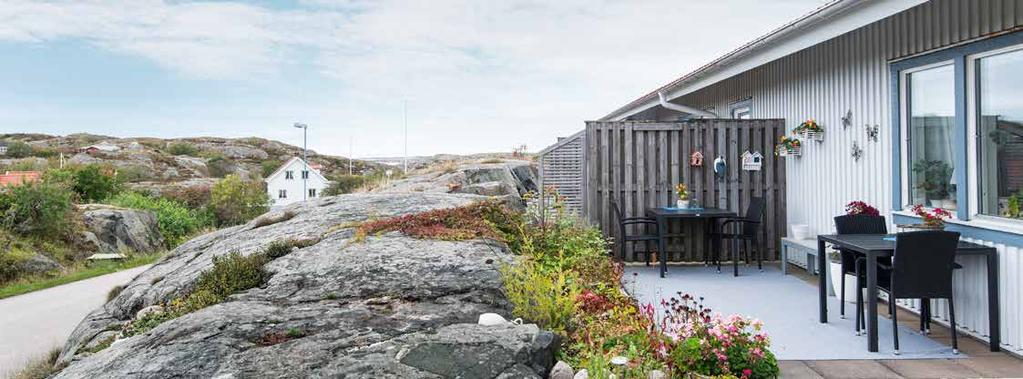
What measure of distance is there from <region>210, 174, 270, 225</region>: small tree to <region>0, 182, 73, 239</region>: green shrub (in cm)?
1241

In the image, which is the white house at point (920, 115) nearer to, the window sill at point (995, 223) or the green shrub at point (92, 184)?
the window sill at point (995, 223)

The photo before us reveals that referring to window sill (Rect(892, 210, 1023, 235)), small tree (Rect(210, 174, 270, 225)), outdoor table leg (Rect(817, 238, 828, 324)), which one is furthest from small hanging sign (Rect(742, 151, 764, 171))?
small tree (Rect(210, 174, 270, 225))

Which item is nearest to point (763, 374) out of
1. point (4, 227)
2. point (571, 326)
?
point (571, 326)

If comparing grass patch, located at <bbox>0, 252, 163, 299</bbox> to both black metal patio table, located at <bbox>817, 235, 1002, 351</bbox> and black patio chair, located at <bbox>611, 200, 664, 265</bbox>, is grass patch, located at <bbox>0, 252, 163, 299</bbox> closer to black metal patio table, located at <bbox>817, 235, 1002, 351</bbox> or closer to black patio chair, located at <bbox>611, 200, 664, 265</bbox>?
black patio chair, located at <bbox>611, 200, 664, 265</bbox>

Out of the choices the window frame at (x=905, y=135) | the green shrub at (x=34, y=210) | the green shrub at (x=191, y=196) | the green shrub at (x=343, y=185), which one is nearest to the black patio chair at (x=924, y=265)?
the window frame at (x=905, y=135)

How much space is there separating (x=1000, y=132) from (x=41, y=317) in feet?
30.5

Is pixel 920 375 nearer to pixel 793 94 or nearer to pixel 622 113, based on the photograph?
pixel 793 94

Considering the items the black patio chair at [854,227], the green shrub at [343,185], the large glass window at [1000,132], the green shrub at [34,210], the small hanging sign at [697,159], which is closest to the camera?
the large glass window at [1000,132]

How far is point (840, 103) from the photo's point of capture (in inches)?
270

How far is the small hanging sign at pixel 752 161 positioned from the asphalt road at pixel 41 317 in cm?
741

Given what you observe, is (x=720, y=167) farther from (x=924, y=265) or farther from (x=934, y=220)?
(x=924, y=265)

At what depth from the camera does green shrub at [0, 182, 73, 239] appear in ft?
44.4

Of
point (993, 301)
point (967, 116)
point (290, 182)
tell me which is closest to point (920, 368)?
point (993, 301)

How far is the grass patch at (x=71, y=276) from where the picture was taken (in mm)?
9984
